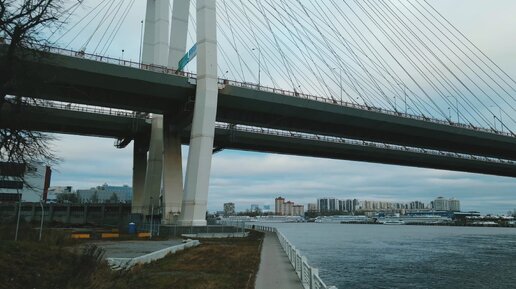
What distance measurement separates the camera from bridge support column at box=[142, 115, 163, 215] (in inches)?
2493

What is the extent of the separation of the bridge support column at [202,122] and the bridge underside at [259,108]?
269 cm

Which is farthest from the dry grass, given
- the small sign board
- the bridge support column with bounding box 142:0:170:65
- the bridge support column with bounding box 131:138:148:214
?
the bridge support column with bounding box 131:138:148:214

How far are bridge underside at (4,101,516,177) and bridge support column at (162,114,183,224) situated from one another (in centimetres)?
705

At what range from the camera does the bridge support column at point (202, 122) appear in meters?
45.8

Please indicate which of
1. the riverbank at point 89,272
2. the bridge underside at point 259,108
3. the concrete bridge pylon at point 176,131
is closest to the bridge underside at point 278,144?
the concrete bridge pylon at point 176,131

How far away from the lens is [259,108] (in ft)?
183

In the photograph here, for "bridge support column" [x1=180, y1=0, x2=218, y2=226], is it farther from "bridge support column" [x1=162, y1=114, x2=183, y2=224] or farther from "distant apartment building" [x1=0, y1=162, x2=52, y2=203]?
"distant apartment building" [x1=0, y1=162, x2=52, y2=203]

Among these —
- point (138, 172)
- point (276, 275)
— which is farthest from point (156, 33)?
point (276, 275)

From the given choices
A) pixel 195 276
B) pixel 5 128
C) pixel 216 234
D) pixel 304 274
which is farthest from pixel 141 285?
pixel 216 234

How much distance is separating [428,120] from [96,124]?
156 ft

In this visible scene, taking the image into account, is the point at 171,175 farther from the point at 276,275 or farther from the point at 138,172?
the point at 276,275

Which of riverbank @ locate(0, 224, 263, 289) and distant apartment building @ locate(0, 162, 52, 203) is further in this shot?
distant apartment building @ locate(0, 162, 52, 203)

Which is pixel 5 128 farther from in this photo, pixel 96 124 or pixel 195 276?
pixel 96 124

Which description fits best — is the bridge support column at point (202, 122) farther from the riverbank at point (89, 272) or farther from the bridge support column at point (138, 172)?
the bridge support column at point (138, 172)
